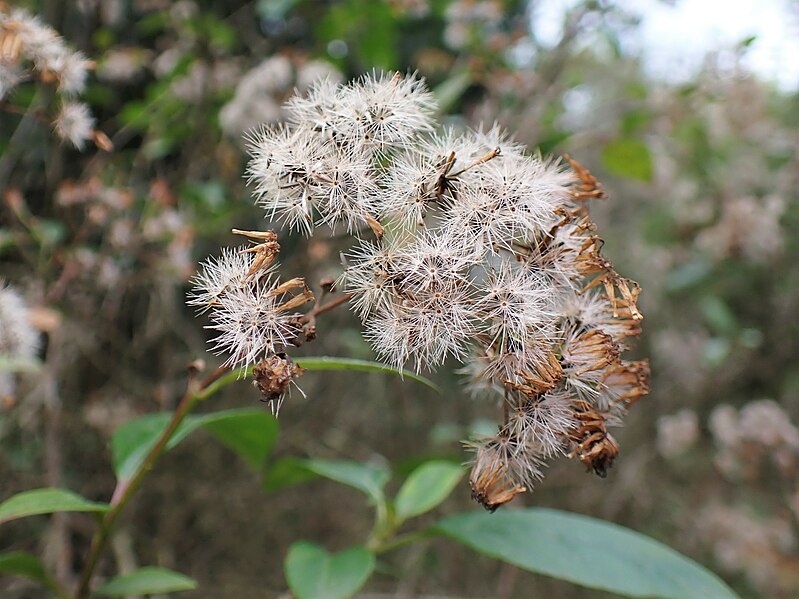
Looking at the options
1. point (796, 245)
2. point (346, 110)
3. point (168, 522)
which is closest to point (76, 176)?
point (168, 522)

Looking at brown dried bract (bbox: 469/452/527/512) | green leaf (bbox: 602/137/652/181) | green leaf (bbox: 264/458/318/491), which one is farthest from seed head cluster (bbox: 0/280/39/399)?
green leaf (bbox: 602/137/652/181)

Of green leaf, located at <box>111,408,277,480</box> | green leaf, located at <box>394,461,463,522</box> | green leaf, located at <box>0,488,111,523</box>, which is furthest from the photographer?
green leaf, located at <box>394,461,463,522</box>

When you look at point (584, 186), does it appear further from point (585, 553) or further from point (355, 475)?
point (355, 475)

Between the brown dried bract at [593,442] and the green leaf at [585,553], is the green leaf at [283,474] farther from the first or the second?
the brown dried bract at [593,442]

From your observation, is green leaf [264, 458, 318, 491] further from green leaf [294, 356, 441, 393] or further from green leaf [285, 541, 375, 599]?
green leaf [294, 356, 441, 393]

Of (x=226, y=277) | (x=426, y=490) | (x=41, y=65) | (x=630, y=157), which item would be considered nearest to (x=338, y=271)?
(x=630, y=157)

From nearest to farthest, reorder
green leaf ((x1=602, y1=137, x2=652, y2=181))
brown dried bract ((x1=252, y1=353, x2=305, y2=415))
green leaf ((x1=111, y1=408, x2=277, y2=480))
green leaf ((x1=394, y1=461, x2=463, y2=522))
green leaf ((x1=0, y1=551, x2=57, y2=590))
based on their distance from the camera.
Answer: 1. brown dried bract ((x1=252, y1=353, x2=305, y2=415))
2. green leaf ((x1=0, y1=551, x2=57, y2=590))
3. green leaf ((x1=111, y1=408, x2=277, y2=480))
4. green leaf ((x1=394, y1=461, x2=463, y2=522))
5. green leaf ((x1=602, y1=137, x2=652, y2=181))

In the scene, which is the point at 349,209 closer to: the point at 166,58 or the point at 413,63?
the point at 166,58
